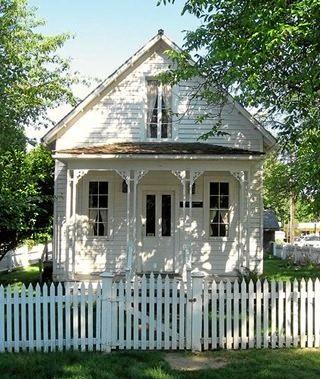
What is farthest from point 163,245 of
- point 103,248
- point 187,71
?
point 187,71

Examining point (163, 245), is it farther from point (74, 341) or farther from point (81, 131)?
point (74, 341)

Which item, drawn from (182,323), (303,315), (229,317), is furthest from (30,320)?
(303,315)

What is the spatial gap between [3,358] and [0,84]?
5.36 m

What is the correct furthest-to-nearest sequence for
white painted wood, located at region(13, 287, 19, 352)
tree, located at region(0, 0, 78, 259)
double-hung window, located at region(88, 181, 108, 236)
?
double-hung window, located at region(88, 181, 108, 236) → tree, located at region(0, 0, 78, 259) → white painted wood, located at region(13, 287, 19, 352)

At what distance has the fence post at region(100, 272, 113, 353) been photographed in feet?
24.9

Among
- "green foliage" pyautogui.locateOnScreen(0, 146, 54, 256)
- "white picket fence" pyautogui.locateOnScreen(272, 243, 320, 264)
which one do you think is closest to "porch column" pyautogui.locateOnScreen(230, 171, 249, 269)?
"green foliage" pyautogui.locateOnScreen(0, 146, 54, 256)

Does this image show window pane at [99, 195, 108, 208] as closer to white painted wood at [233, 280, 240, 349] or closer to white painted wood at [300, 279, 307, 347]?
white painted wood at [233, 280, 240, 349]

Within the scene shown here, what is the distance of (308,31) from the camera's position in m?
7.55

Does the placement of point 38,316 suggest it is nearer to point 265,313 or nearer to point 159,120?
point 265,313

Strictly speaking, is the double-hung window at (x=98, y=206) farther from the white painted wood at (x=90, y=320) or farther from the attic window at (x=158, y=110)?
the white painted wood at (x=90, y=320)

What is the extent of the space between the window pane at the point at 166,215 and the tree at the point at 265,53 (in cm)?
518

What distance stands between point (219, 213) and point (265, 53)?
859 cm

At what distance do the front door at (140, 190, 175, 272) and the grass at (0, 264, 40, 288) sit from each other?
3.71 m

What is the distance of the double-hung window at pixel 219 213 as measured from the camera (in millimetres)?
16109
